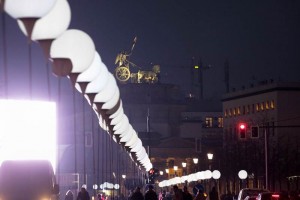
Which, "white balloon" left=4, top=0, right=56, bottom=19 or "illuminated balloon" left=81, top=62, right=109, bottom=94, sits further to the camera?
"illuminated balloon" left=81, top=62, right=109, bottom=94

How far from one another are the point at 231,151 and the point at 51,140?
97.2 meters

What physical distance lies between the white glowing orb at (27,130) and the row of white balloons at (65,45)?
2.47 metres

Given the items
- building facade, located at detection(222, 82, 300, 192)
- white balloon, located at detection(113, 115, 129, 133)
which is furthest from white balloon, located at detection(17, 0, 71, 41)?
building facade, located at detection(222, 82, 300, 192)

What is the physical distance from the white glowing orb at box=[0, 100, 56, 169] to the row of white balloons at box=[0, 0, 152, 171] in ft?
8.11

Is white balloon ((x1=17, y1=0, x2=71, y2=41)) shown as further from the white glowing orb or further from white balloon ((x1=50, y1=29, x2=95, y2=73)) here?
the white glowing orb

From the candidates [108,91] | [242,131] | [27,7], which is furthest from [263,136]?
[27,7]

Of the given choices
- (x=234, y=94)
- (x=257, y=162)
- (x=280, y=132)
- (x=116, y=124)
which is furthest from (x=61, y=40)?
(x=234, y=94)

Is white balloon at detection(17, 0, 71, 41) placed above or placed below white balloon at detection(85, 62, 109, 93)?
above

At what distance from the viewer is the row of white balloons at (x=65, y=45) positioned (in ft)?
48.8

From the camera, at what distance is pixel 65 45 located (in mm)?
17719

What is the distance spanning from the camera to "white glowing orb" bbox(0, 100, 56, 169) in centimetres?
2595

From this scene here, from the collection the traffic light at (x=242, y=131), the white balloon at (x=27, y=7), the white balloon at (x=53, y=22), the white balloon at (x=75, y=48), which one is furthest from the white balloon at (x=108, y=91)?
the traffic light at (x=242, y=131)

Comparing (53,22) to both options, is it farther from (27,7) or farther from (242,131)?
(242,131)

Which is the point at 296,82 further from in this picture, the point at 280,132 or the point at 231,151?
the point at 231,151
